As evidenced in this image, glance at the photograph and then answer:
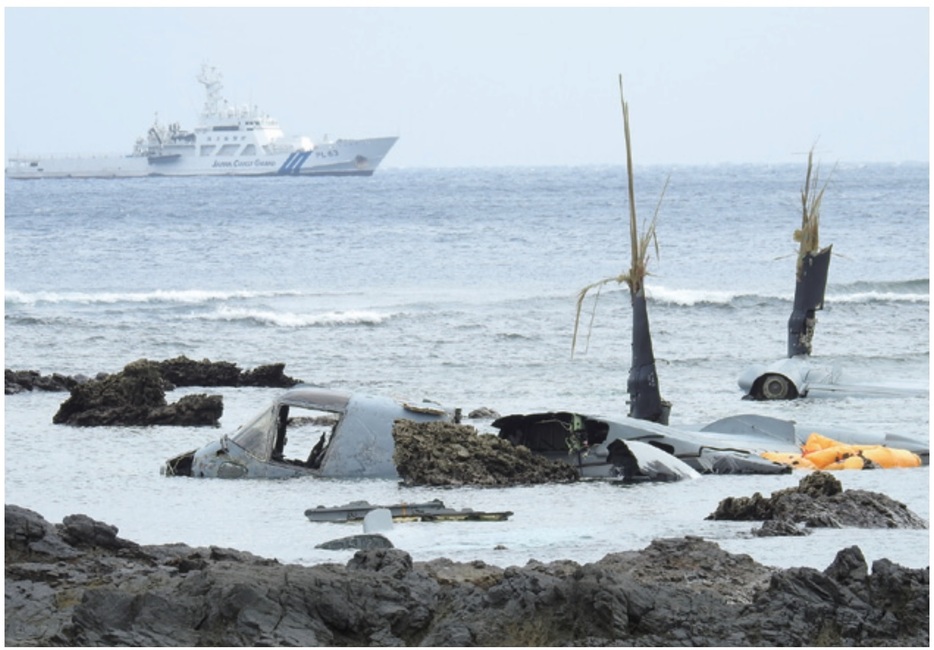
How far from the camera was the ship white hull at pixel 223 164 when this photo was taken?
488ft

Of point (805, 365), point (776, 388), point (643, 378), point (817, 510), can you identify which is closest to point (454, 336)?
point (805, 365)

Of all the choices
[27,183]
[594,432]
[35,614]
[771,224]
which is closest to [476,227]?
[771,224]

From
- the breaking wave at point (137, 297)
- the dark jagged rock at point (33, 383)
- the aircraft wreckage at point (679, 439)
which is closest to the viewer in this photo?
the aircraft wreckage at point (679, 439)

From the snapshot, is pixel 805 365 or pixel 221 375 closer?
pixel 805 365

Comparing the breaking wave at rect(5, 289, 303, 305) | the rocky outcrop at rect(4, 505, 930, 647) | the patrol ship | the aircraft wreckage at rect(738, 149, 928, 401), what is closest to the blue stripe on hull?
the patrol ship

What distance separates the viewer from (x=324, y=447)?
45.6 feet

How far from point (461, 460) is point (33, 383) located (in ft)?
28.4

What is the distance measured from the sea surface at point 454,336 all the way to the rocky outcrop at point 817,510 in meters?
0.18

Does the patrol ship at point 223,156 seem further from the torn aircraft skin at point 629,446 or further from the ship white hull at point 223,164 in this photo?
the torn aircraft skin at point 629,446

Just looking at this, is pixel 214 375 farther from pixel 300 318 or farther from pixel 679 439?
pixel 300 318

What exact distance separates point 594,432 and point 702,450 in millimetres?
936

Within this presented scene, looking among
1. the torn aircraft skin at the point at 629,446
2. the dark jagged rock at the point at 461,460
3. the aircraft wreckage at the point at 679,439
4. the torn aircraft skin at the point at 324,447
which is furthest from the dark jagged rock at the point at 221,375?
the dark jagged rock at the point at 461,460

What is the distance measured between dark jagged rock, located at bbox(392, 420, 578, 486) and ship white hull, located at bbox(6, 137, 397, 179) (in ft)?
448

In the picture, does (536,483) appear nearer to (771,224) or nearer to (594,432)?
(594,432)
